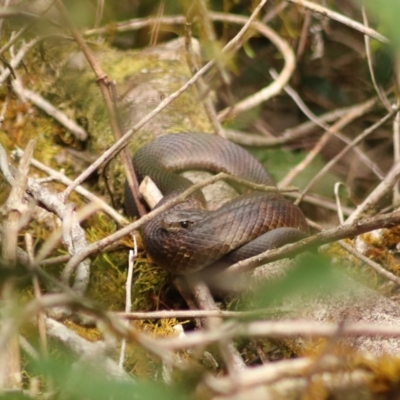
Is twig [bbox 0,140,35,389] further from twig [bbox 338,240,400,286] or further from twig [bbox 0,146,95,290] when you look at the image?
twig [bbox 338,240,400,286]

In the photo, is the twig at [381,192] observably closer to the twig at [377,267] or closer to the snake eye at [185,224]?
the twig at [377,267]

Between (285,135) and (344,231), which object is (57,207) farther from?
(285,135)

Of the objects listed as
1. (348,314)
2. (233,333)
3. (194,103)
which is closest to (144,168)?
(194,103)

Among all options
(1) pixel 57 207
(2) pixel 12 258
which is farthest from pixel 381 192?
(2) pixel 12 258

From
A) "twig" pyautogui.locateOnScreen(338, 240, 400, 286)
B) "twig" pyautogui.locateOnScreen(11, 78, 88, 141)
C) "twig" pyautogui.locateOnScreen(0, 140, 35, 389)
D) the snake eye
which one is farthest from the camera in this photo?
"twig" pyautogui.locateOnScreen(11, 78, 88, 141)

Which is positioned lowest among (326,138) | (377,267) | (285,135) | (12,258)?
(285,135)

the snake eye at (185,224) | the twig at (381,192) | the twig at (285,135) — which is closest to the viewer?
the snake eye at (185,224)

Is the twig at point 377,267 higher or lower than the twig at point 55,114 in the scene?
lower

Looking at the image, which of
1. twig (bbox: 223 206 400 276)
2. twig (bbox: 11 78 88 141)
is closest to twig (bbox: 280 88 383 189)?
twig (bbox: 11 78 88 141)

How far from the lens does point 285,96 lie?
6766 millimetres

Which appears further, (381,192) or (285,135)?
(285,135)

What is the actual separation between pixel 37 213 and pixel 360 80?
3.92m

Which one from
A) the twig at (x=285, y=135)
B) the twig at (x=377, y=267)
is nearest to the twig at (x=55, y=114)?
the twig at (x=285, y=135)

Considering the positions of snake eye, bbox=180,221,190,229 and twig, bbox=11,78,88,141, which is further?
twig, bbox=11,78,88,141
